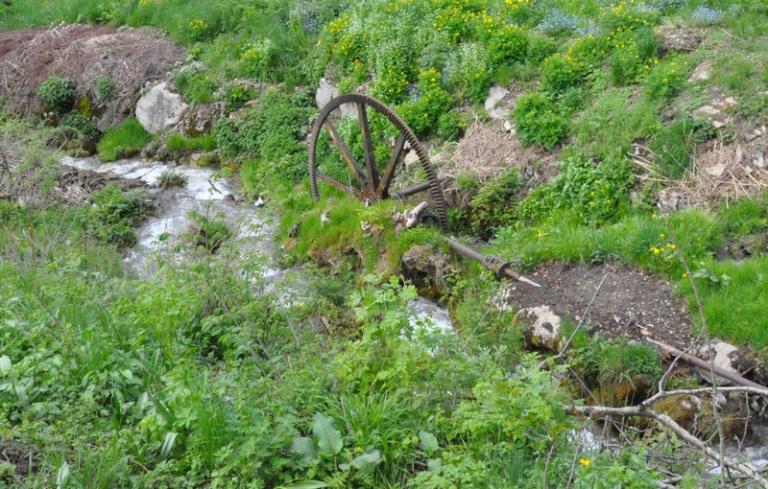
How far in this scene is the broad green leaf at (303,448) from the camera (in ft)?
15.4

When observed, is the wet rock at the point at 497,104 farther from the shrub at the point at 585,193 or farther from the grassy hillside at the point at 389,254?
the shrub at the point at 585,193

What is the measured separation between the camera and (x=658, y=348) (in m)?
7.75

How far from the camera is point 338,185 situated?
1236 cm

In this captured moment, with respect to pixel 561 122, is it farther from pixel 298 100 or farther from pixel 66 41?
pixel 66 41

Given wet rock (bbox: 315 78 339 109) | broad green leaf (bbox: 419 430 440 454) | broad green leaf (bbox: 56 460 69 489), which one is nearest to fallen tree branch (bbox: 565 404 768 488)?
broad green leaf (bbox: 419 430 440 454)

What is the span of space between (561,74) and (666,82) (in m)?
1.57

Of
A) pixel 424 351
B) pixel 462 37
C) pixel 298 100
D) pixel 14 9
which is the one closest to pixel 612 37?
pixel 462 37

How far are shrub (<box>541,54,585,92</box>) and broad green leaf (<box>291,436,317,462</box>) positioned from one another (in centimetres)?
829

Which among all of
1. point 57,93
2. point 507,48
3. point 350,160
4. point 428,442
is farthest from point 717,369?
point 57,93

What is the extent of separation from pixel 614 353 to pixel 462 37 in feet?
24.2

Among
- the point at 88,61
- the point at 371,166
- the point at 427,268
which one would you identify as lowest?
the point at 427,268

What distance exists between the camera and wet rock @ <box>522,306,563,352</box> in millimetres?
8266

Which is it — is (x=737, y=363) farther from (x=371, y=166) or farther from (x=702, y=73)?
(x=371, y=166)

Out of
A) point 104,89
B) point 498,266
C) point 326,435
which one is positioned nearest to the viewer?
point 326,435
